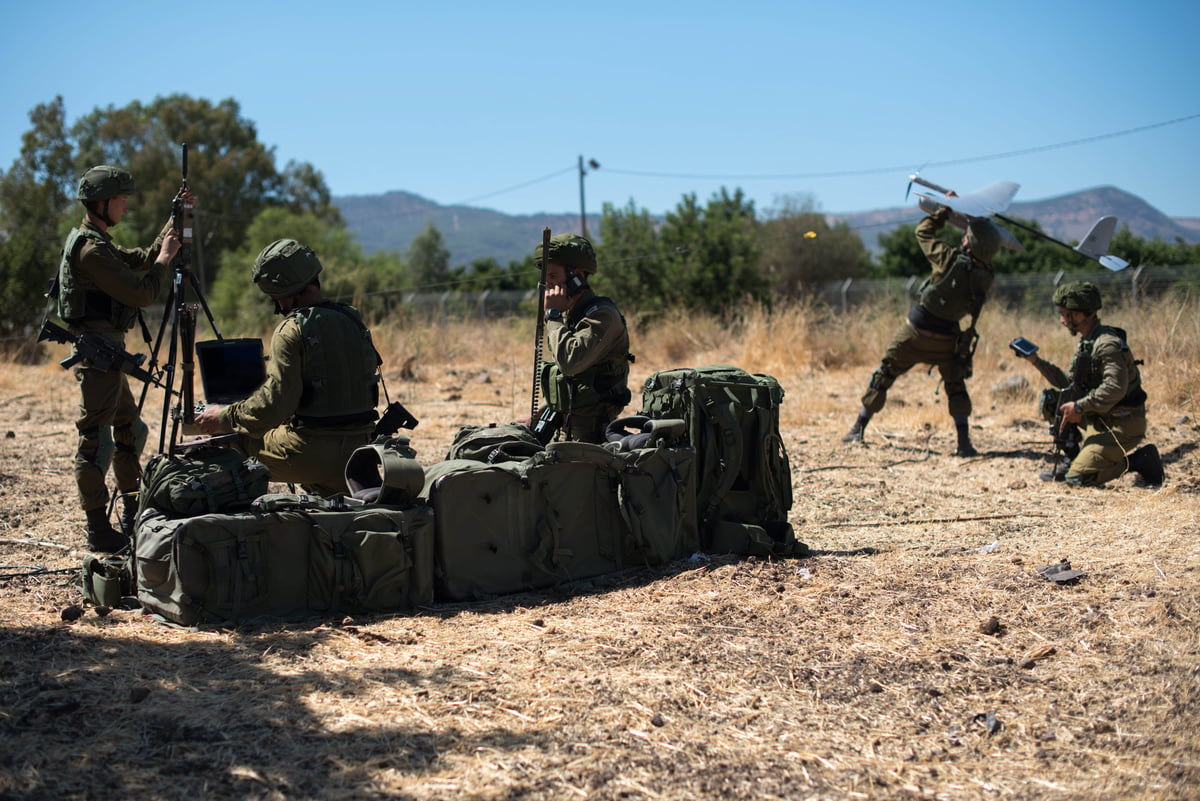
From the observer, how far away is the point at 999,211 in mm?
8531

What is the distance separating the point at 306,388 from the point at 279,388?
17 cm

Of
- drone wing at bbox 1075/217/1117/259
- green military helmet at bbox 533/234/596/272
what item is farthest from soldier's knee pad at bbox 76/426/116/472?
drone wing at bbox 1075/217/1117/259

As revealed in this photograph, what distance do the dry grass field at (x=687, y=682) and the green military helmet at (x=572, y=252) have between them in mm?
1646

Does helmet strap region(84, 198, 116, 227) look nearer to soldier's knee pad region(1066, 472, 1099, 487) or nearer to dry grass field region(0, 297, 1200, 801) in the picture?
dry grass field region(0, 297, 1200, 801)

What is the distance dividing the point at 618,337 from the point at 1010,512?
111 inches

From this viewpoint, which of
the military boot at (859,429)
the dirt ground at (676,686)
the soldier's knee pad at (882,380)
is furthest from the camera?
the military boot at (859,429)

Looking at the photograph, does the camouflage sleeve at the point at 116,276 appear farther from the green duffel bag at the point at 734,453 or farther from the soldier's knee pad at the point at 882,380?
the soldier's knee pad at the point at 882,380

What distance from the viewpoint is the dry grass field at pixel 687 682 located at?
2.80m

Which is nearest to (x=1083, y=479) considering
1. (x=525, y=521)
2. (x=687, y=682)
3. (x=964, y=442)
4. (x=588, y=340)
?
(x=964, y=442)

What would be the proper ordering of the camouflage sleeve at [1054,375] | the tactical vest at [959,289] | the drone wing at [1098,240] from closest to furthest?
the camouflage sleeve at [1054,375], the drone wing at [1098,240], the tactical vest at [959,289]

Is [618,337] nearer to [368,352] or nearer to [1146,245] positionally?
[368,352]

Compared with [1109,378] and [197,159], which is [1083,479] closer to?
[1109,378]

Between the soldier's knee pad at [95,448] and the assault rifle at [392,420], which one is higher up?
the assault rifle at [392,420]

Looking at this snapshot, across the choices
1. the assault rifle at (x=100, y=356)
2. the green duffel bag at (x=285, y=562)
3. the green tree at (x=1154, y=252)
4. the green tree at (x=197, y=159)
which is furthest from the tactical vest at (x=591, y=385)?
the green tree at (x=197, y=159)
